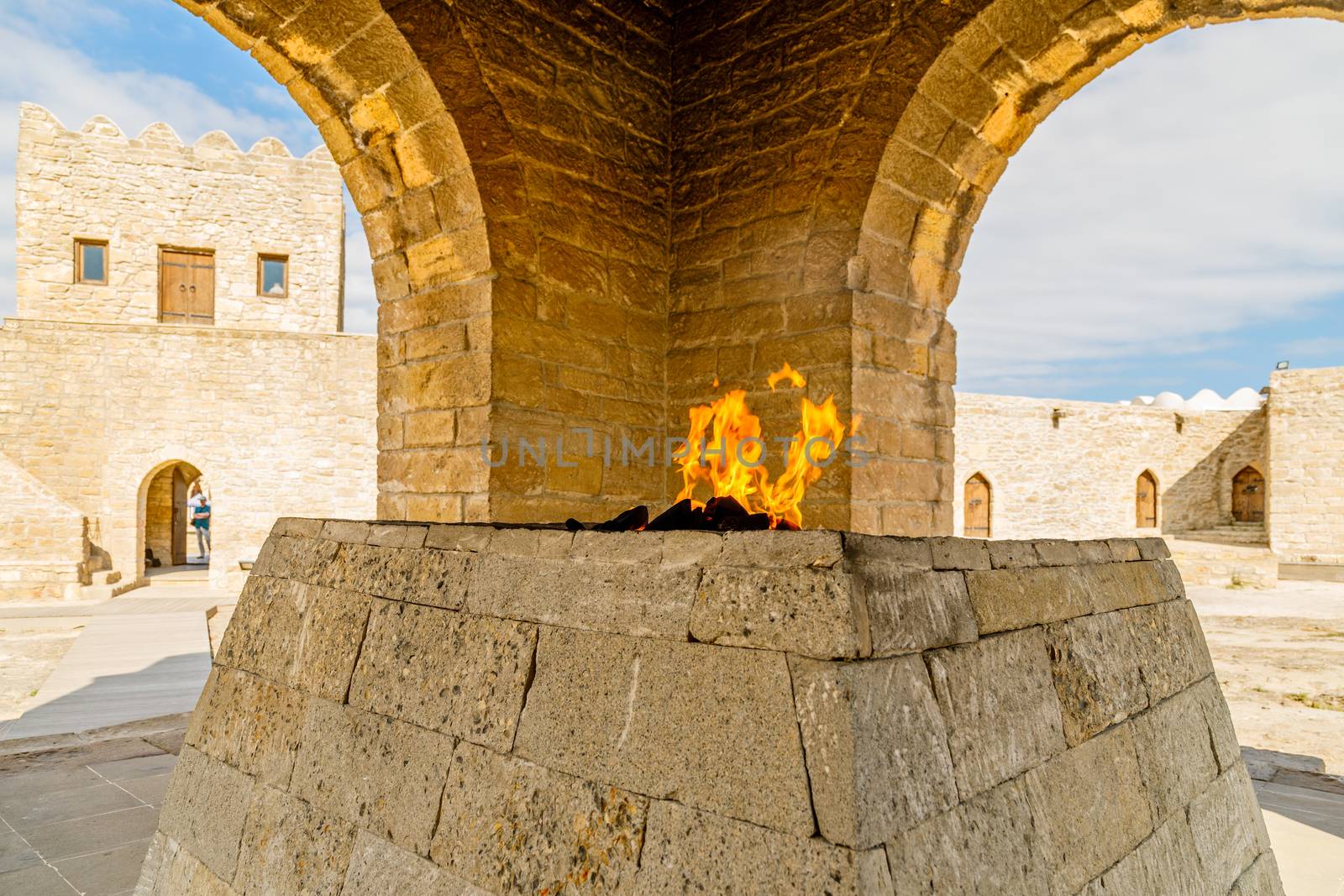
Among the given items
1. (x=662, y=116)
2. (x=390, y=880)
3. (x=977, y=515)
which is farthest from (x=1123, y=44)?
(x=977, y=515)

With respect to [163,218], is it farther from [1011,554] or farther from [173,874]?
[1011,554]

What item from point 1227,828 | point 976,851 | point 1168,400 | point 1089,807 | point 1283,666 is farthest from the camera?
point 1168,400

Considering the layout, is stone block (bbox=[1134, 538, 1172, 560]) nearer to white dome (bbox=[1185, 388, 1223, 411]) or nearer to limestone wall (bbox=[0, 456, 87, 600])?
limestone wall (bbox=[0, 456, 87, 600])

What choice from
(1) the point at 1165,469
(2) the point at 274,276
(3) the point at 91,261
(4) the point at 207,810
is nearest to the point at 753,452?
(4) the point at 207,810

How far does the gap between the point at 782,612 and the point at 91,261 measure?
1727cm

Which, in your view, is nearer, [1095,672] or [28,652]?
[1095,672]

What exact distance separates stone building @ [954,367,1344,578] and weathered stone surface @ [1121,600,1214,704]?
16.6m

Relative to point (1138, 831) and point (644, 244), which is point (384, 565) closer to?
point (1138, 831)

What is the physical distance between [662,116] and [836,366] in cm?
174

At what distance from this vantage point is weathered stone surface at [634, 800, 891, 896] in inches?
42.1

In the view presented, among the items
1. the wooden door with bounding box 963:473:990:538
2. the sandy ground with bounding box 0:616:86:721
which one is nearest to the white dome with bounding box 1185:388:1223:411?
the wooden door with bounding box 963:473:990:538

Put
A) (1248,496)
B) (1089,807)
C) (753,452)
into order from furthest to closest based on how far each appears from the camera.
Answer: (1248,496) < (753,452) < (1089,807)

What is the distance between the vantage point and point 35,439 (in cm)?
1201

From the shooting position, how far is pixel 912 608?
1282mm
